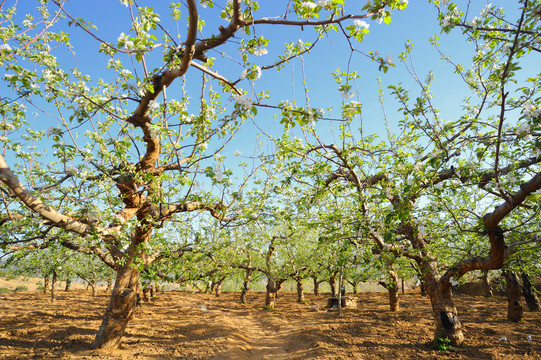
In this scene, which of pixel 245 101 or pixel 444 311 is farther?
pixel 444 311

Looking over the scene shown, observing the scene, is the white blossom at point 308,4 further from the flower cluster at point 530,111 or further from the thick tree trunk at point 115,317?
the thick tree trunk at point 115,317

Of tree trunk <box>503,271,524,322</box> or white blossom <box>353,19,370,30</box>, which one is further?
tree trunk <box>503,271,524,322</box>

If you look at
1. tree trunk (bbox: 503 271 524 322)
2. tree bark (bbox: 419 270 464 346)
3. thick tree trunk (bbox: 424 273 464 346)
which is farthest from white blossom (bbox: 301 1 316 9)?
tree trunk (bbox: 503 271 524 322)

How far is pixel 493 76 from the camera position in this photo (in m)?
4.52

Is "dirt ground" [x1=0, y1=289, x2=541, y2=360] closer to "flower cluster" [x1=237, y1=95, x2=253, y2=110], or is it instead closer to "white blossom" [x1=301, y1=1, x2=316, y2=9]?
"flower cluster" [x1=237, y1=95, x2=253, y2=110]

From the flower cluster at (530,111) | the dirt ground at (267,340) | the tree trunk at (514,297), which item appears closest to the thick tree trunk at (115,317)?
the dirt ground at (267,340)

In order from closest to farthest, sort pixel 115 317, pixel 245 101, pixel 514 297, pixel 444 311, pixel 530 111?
1. pixel 245 101
2. pixel 530 111
3. pixel 115 317
4. pixel 444 311
5. pixel 514 297

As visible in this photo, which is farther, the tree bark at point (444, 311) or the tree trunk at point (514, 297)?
the tree trunk at point (514, 297)

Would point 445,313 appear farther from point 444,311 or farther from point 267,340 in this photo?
point 267,340

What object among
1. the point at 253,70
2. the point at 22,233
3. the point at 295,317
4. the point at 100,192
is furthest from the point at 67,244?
the point at 295,317

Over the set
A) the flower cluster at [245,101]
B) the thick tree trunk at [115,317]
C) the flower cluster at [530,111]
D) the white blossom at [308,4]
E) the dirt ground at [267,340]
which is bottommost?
the dirt ground at [267,340]

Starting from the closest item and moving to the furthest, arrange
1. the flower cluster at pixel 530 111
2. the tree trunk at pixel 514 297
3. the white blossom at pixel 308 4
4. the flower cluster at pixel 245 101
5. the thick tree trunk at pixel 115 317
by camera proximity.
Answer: the white blossom at pixel 308 4 → the flower cluster at pixel 245 101 → the flower cluster at pixel 530 111 → the thick tree trunk at pixel 115 317 → the tree trunk at pixel 514 297

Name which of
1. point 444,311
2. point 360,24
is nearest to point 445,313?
point 444,311

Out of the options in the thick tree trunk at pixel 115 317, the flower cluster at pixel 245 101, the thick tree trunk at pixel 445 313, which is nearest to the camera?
the flower cluster at pixel 245 101
